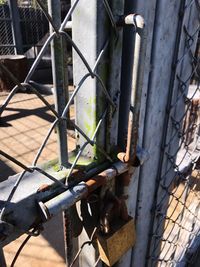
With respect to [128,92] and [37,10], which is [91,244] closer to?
[128,92]

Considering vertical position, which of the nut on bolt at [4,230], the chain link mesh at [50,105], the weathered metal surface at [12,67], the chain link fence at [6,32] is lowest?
the weathered metal surface at [12,67]

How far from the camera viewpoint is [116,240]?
0.75 metres

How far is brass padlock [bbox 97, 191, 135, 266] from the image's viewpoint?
73 centimetres

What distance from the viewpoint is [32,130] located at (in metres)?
3.77

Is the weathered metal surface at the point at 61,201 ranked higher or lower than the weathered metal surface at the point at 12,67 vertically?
higher

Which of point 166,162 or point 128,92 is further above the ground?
point 128,92

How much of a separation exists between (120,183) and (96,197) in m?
0.09

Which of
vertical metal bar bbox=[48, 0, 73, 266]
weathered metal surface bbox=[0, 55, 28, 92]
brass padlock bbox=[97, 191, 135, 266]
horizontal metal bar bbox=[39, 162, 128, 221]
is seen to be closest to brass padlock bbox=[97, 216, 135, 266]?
brass padlock bbox=[97, 191, 135, 266]

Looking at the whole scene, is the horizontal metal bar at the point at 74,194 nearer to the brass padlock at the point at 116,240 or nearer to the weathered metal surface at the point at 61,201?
the weathered metal surface at the point at 61,201

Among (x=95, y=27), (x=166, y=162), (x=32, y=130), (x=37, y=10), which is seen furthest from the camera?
(x=37, y=10)

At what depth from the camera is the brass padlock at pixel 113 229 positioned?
73 cm

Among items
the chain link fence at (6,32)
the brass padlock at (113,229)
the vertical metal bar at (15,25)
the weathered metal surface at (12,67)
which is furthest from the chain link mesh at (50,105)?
the chain link fence at (6,32)

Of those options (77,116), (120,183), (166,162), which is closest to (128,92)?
(77,116)

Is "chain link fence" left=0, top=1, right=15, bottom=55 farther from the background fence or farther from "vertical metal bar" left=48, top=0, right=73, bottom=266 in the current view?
"vertical metal bar" left=48, top=0, right=73, bottom=266
